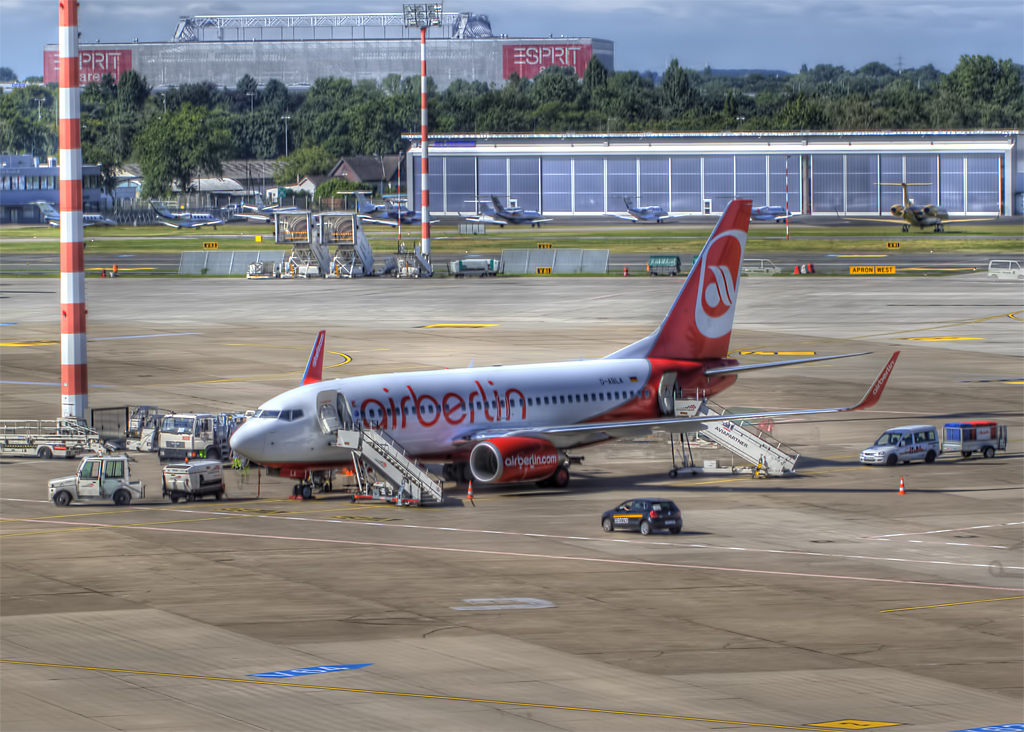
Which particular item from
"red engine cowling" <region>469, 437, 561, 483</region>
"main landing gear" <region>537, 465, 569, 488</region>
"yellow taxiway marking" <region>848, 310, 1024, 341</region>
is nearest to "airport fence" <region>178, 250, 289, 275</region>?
"yellow taxiway marking" <region>848, 310, 1024, 341</region>

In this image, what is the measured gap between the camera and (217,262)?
150 metres

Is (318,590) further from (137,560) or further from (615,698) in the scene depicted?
(615,698)

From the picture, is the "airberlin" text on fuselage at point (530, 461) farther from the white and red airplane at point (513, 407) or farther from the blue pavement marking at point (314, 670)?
the blue pavement marking at point (314, 670)

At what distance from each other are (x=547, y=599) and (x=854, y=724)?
35.7 feet

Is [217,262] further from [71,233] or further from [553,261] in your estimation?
[71,233]

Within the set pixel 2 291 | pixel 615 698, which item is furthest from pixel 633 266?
pixel 615 698

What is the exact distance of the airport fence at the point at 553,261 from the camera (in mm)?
145375

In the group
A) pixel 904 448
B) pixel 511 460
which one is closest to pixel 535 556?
pixel 511 460

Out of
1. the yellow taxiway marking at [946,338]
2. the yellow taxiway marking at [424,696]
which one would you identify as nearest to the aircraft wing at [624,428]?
the yellow taxiway marking at [424,696]

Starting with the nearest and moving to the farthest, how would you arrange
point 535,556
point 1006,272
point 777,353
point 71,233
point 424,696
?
point 424,696 → point 535,556 → point 71,233 → point 777,353 → point 1006,272

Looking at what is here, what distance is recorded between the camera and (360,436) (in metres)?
45.8

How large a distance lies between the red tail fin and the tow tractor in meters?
21.1

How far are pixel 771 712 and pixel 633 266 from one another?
411ft

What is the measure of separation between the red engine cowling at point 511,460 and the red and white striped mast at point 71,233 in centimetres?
2017
